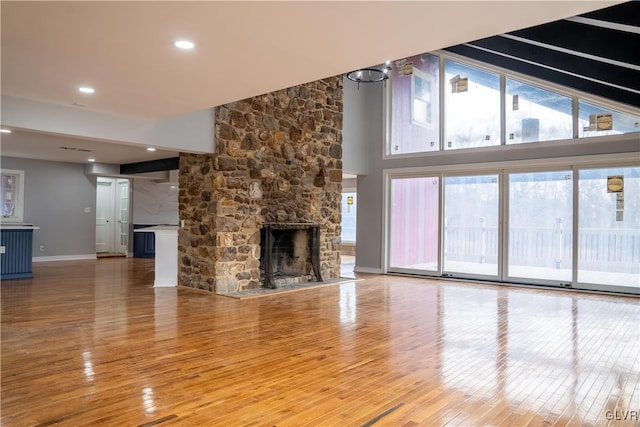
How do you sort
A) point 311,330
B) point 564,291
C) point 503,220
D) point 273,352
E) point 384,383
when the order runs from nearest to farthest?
point 384,383, point 273,352, point 311,330, point 564,291, point 503,220

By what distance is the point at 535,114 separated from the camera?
777 cm

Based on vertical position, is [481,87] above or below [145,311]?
above

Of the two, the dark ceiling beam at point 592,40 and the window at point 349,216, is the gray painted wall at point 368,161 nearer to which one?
the dark ceiling beam at point 592,40

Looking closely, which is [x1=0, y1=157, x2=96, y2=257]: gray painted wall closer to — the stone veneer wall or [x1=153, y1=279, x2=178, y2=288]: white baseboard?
[x1=153, y1=279, x2=178, y2=288]: white baseboard

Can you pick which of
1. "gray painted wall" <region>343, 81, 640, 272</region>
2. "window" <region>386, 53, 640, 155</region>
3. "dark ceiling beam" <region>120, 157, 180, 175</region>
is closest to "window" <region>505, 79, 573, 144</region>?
"window" <region>386, 53, 640, 155</region>

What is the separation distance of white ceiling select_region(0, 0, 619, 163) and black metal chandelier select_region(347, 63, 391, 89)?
2978mm

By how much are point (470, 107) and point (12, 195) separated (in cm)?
1050

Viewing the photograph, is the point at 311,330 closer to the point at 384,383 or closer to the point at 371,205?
the point at 384,383

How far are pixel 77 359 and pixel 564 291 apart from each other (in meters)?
7.16

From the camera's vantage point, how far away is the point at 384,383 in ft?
10.2

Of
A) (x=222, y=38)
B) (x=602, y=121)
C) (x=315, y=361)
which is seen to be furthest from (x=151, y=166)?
(x=602, y=121)

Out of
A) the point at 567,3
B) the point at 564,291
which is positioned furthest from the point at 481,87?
the point at 567,3

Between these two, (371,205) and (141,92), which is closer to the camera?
(141,92)

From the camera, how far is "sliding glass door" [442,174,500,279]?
27.2 feet
